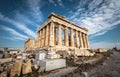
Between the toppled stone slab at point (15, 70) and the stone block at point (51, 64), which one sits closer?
the toppled stone slab at point (15, 70)

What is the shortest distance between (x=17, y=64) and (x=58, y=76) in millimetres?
2835

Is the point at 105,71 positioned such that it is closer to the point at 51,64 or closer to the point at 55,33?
the point at 51,64

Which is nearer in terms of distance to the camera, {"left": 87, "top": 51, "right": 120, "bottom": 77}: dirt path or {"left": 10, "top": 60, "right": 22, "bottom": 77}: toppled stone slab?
{"left": 87, "top": 51, "right": 120, "bottom": 77}: dirt path

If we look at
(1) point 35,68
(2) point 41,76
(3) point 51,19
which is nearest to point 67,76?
(2) point 41,76

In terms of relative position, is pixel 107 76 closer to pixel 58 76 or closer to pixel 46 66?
pixel 58 76

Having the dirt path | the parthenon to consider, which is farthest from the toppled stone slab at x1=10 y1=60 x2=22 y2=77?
the parthenon

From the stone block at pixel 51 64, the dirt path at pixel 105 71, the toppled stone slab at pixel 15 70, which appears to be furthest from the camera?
the stone block at pixel 51 64

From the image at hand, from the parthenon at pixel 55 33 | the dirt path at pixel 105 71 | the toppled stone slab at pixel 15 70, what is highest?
the parthenon at pixel 55 33

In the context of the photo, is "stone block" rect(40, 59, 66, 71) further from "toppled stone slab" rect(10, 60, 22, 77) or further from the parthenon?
the parthenon

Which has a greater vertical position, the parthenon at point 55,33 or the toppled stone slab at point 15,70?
the parthenon at point 55,33

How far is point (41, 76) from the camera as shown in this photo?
4480 millimetres

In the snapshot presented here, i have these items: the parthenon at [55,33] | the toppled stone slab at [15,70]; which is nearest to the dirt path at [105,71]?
the toppled stone slab at [15,70]

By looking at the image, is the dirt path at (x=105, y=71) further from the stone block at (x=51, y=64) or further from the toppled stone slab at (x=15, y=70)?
the toppled stone slab at (x=15, y=70)

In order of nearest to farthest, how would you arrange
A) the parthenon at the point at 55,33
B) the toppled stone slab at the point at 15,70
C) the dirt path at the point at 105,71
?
the dirt path at the point at 105,71
the toppled stone slab at the point at 15,70
the parthenon at the point at 55,33
